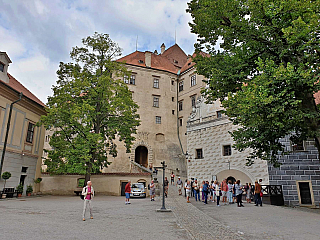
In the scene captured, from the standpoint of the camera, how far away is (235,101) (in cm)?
1108

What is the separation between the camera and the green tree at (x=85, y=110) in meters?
18.9

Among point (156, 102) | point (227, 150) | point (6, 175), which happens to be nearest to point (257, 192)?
point (227, 150)

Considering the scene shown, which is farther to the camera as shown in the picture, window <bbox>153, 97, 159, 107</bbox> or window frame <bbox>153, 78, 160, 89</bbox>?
window frame <bbox>153, 78, 160, 89</bbox>

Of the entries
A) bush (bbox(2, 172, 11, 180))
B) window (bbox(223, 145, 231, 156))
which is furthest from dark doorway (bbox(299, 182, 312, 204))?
bush (bbox(2, 172, 11, 180))

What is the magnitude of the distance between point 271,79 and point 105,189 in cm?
1825

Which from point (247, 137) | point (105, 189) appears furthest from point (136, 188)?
point (247, 137)

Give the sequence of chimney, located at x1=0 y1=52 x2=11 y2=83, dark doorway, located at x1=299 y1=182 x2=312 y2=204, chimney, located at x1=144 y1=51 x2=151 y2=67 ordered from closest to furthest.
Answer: chimney, located at x1=0 y1=52 x2=11 y2=83
dark doorway, located at x1=299 y1=182 x2=312 y2=204
chimney, located at x1=144 y1=51 x2=151 y2=67

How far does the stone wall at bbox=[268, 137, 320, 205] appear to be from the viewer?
62.2 ft

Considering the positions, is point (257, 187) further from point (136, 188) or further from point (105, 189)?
point (105, 189)

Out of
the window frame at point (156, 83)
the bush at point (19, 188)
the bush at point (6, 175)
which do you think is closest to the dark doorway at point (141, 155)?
the window frame at point (156, 83)

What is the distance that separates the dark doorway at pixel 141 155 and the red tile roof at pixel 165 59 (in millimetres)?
13418

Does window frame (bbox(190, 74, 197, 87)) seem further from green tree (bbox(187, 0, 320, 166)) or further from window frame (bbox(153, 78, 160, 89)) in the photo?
green tree (bbox(187, 0, 320, 166))

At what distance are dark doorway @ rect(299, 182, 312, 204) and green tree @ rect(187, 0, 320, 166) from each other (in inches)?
313

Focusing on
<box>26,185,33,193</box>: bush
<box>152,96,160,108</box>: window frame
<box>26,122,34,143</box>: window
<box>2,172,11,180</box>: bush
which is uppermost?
<box>152,96,160,108</box>: window frame
